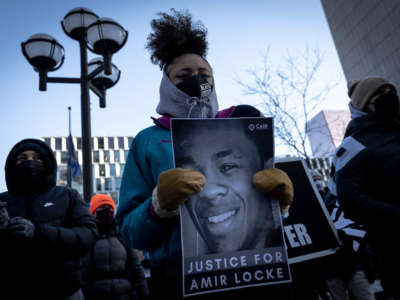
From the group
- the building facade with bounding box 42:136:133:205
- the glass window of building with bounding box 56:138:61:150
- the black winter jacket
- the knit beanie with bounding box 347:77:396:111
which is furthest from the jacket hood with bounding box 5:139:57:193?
the glass window of building with bounding box 56:138:61:150

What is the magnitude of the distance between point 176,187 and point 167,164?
0.29m

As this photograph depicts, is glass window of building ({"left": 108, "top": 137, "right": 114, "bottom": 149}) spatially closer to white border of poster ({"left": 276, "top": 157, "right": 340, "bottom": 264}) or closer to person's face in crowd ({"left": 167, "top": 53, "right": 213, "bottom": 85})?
white border of poster ({"left": 276, "top": 157, "right": 340, "bottom": 264})

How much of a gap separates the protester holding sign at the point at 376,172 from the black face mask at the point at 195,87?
119cm

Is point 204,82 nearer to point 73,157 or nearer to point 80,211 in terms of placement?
point 80,211

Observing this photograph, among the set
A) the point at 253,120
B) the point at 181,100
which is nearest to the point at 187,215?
the point at 253,120

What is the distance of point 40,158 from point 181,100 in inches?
59.7

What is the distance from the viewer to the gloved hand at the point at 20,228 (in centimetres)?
176

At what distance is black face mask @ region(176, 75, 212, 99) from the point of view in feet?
4.61

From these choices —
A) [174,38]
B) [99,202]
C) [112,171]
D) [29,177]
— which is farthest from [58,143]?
[174,38]

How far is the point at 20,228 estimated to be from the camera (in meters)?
1.78

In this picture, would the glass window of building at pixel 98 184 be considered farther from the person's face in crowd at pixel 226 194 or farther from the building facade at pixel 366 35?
the person's face in crowd at pixel 226 194

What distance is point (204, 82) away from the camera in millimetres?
1446

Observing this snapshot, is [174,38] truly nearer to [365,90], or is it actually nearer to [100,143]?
[365,90]

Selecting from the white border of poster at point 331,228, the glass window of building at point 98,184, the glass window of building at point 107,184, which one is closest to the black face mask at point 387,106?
the white border of poster at point 331,228
